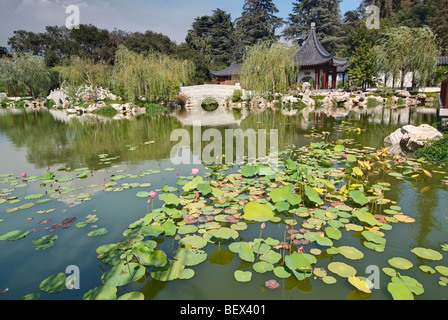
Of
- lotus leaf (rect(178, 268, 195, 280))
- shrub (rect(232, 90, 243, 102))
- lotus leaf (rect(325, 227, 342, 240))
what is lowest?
lotus leaf (rect(178, 268, 195, 280))

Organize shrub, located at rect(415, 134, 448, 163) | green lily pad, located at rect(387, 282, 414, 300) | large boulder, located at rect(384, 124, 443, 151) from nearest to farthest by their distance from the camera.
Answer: green lily pad, located at rect(387, 282, 414, 300) < shrub, located at rect(415, 134, 448, 163) < large boulder, located at rect(384, 124, 443, 151)

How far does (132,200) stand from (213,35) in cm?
Result: 3713

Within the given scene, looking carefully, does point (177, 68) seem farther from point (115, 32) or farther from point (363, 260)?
point (115, 32)

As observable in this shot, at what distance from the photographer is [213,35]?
36531mm

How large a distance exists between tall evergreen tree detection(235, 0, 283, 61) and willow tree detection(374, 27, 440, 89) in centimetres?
2141

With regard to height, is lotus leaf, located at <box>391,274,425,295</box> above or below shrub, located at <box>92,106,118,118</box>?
below

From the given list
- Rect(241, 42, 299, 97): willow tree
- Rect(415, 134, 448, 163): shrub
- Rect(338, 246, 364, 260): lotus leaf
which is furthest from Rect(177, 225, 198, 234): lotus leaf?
Rect(241, 42, 299, 97): willow tree

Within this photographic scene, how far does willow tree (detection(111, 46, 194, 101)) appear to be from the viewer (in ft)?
56.2

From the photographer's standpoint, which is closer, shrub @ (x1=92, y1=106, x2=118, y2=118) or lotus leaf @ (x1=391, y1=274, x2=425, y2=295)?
lotus leaf @ (x1=391, y1=274, x2=425, y2=295)

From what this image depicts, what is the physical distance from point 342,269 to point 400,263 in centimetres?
45

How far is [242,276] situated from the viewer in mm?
1941

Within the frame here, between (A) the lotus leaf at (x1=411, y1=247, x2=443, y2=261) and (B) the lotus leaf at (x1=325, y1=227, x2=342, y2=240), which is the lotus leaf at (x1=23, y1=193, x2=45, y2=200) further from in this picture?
(A) the lotus leaf at (x1=411, y1=247, x2=443, y2=261)

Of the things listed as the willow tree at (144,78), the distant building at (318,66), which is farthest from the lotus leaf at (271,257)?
the distant building at (318,66)

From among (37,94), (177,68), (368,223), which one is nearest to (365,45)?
(177,68)
